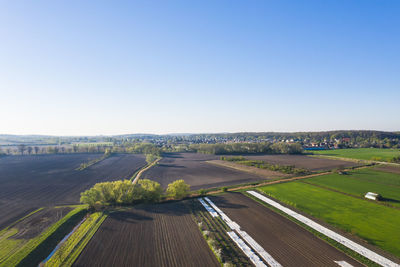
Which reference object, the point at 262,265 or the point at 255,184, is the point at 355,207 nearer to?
the point at 255,184

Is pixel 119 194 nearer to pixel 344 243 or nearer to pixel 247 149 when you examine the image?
pixel 344 243

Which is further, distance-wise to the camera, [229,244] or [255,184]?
[255,184]

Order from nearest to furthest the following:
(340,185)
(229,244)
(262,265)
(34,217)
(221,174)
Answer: (262,265)
(229,244)
(34,217)
(340,185)
(221,174)

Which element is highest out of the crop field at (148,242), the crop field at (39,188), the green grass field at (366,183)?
the green grass field at (366,183)

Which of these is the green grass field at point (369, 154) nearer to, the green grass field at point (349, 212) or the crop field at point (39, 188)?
the green grass field at point (349, 212)

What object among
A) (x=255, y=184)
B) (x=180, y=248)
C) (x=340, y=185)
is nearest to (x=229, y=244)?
(x=180, y=248)

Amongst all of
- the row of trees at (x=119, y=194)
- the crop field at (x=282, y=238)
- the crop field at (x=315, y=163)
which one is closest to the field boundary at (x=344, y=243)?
the crop field at (x=282, y=238)
